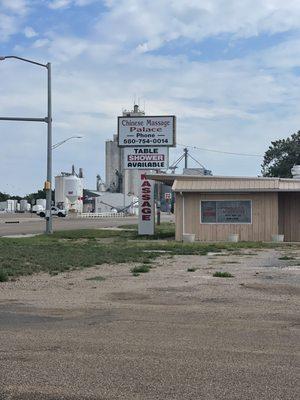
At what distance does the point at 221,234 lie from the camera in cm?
2884

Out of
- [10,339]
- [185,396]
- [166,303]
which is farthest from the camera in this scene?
[166,303]

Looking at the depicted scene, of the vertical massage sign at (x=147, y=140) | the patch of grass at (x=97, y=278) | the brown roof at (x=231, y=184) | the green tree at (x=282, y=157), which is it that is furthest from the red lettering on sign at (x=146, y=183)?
the green tree at (x=282, y=157)

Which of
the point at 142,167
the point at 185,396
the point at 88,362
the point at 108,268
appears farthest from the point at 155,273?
the point at 142,167

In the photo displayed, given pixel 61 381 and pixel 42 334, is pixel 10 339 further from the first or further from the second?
pixel 61 381

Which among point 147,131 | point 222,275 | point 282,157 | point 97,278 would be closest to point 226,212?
point 147,131

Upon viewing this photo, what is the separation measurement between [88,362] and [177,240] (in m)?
23.0

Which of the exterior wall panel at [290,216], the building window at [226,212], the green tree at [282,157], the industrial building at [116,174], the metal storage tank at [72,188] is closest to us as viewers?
the building window at [226,212]

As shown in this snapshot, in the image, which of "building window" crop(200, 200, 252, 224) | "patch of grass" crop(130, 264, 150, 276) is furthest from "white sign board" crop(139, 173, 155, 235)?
"patch of grass" crop(130, 264, 150, 276)

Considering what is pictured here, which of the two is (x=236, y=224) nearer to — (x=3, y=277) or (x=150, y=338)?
(x=3, y=277)

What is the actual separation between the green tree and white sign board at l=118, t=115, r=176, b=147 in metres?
45.0

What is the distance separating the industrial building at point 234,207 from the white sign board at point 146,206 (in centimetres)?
415

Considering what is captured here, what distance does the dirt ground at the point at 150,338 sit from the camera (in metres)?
5.45

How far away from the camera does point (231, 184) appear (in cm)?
2889

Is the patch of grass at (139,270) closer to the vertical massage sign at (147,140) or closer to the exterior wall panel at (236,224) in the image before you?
the exterior wall panel at (236,224)
